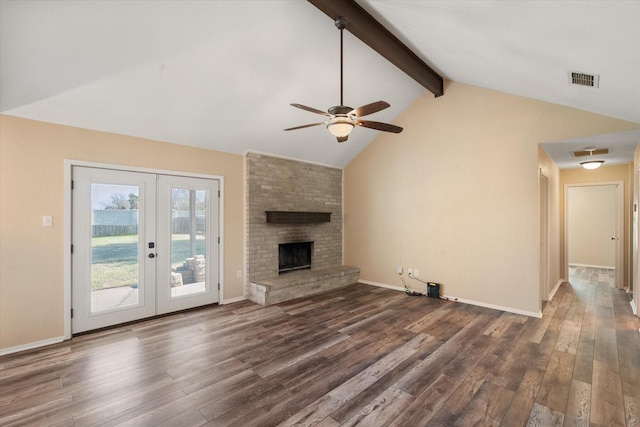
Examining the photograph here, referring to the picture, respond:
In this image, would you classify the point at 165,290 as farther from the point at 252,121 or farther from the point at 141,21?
the point at 141,21

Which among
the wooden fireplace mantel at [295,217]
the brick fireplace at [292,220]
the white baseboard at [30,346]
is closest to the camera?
the white baseboard at [30,346]

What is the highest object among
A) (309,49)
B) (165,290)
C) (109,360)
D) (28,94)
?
(309,49)

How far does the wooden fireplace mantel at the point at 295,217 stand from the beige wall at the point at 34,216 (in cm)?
244

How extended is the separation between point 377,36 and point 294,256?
13.7 ft

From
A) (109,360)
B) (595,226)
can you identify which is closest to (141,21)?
(109,360)

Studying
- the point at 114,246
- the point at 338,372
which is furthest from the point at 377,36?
the point at 114,246

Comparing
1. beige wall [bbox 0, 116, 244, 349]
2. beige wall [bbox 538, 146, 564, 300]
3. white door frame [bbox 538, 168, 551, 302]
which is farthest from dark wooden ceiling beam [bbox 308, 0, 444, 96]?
beige wall [bbox 0, 116, 244, 349]

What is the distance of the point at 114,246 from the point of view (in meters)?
3.94

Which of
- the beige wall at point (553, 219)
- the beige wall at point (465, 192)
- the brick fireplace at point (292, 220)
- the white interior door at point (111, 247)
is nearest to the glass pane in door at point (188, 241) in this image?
the white interior door at point (111, 247)

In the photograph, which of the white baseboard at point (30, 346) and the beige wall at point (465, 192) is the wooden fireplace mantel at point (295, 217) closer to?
the beige wall at point (465, 192)

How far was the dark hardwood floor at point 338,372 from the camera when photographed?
2176mm

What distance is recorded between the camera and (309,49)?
367 cm

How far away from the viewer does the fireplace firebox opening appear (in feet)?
19.3

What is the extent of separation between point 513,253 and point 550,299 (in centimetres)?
154
